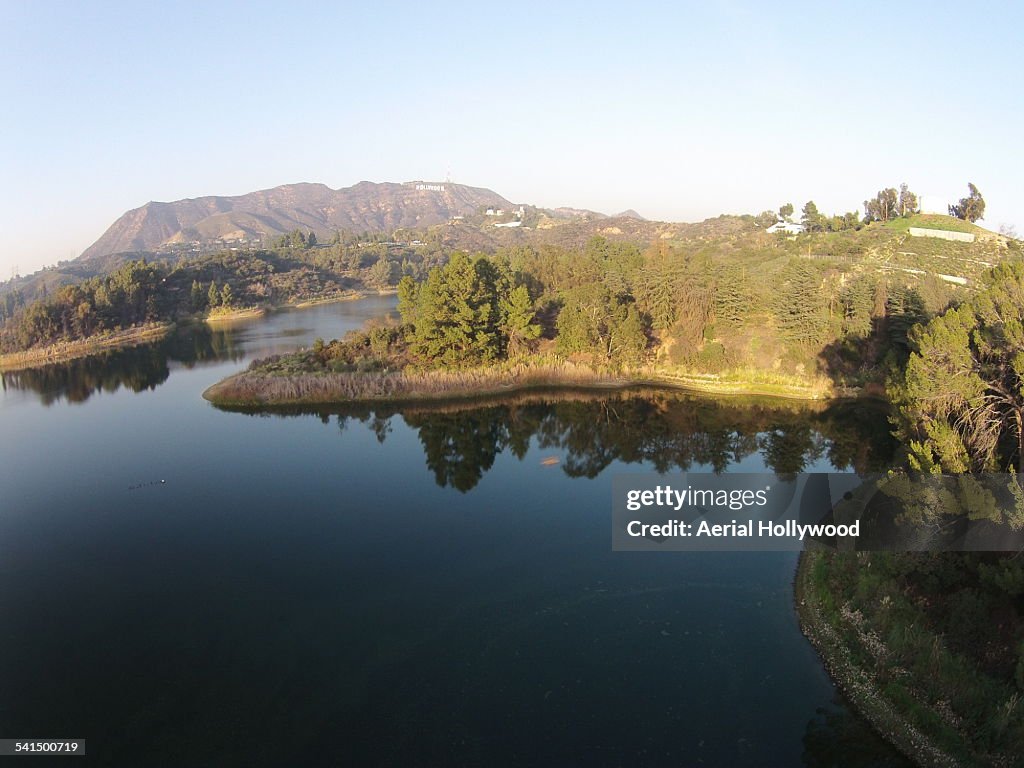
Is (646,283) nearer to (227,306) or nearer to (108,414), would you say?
(108,414)

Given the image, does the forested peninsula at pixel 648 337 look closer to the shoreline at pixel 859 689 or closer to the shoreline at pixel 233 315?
the shoreline at pixel 859 689

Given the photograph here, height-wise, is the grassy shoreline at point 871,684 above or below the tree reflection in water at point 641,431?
below

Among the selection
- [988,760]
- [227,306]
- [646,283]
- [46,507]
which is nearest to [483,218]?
[227,306]

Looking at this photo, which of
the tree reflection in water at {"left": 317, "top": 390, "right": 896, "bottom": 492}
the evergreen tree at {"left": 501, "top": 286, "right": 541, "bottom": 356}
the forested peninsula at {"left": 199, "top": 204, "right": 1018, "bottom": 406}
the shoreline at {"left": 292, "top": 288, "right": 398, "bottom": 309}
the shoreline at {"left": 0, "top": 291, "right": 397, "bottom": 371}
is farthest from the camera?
the shoreline at {"left": 292, "top": 288, "right": 398, "bottom": 309}

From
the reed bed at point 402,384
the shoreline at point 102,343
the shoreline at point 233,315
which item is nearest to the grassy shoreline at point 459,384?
the reed bed at point 402,384

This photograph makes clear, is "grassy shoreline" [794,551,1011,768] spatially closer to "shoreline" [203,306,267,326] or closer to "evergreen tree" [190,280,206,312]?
"shoreline" [203,306,267,326]

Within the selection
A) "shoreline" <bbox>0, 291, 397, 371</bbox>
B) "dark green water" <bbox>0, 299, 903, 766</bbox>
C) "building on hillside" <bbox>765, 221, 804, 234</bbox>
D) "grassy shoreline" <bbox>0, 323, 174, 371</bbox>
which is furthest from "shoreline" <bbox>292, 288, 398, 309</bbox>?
"dark green water" <bbox>0, 299, 903, 766</bbox>
